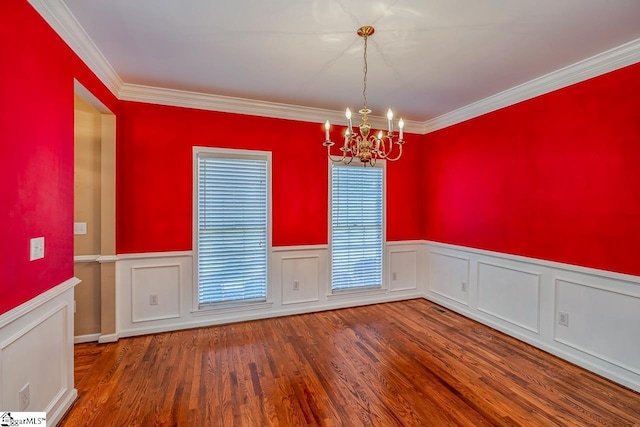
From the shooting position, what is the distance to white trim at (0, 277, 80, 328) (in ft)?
5.01

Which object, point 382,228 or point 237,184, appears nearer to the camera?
point 237,184

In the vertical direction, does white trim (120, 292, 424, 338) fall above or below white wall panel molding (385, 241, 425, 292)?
below

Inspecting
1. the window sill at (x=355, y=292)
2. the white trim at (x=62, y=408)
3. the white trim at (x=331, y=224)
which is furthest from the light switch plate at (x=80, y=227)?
the window sill at (x=355, y=292)

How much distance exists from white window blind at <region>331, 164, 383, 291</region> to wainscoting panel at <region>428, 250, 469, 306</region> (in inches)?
33.9

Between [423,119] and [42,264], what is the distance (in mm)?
4670

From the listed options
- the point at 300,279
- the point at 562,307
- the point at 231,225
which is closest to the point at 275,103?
the point at 231,225

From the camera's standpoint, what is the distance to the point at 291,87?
3.35 m

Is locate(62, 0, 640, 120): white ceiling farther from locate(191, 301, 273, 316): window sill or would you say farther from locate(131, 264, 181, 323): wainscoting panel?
locate(191, 301, 273, 316): window sill

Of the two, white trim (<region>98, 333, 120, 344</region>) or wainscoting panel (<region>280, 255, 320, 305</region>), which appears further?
wainscoting panel (<region>280, 255, 320, 305</region>)

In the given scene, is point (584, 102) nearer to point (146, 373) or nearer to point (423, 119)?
point (423, 119)

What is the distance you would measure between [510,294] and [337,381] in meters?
2.35

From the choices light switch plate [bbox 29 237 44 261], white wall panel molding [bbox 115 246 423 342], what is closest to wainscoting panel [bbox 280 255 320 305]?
white wall panel molding [bbox 115 246 423 342]

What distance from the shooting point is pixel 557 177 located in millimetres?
3035

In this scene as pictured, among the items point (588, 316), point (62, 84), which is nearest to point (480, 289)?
point (588, 316)
